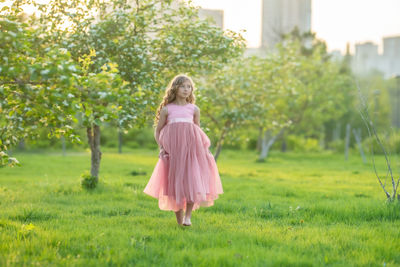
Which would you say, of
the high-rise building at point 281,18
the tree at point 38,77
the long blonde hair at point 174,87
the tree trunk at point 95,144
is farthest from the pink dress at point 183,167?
the high-rise building at point 281,18

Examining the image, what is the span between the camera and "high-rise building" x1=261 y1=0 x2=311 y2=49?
135 feet

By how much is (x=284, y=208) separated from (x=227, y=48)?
14.8ft

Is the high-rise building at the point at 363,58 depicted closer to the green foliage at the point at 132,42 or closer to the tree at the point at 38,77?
the green foliage at the point at 132,42

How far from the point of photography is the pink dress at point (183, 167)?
667 cm

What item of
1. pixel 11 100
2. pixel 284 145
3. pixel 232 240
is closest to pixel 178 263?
pixel 232 240

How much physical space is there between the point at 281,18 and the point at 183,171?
39.9 metres

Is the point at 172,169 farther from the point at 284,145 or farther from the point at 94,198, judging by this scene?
the point at 284,145

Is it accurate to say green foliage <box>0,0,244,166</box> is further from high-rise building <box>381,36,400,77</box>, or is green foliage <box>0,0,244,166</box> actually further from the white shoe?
high-rise building <box>381,36,400,77</box>

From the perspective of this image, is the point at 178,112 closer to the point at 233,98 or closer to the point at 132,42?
the point at 132,42

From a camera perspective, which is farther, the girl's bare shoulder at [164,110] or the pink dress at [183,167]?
the girl's bare shoulder at [164,110]

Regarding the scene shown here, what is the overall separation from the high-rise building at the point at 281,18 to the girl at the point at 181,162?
105ft

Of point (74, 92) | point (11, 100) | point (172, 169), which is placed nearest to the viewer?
point (74, 92)

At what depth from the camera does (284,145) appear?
42500 millimetres

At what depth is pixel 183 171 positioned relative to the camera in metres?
6.73
